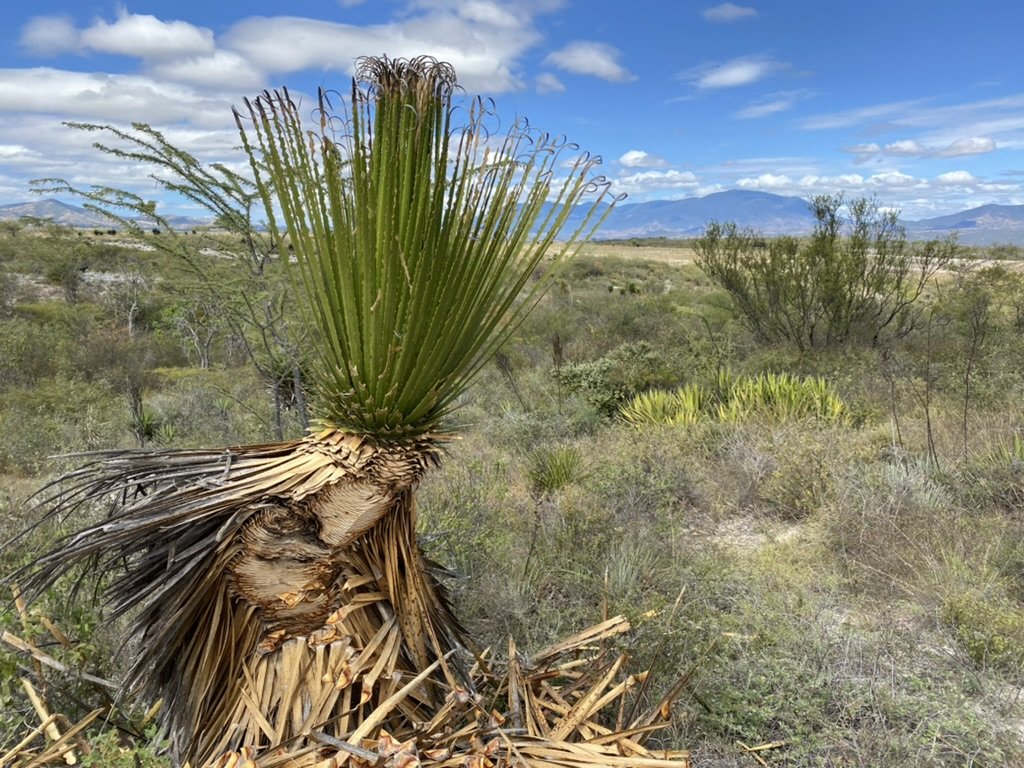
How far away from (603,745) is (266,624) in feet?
3.32

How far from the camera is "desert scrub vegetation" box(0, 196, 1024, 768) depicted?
9.20 ft

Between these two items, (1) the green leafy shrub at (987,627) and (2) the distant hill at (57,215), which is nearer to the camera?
(1) the green leafy shrub at (987,627)

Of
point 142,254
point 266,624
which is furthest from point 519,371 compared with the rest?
point 142,254

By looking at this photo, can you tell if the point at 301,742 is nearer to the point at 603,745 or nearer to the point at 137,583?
the point at 137,583

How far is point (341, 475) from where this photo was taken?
1789mm

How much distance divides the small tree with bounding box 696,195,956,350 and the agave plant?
12.2 m

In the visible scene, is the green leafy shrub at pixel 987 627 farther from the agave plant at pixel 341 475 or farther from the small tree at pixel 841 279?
the small tree at pixel 841 279

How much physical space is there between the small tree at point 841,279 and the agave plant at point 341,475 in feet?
40.2

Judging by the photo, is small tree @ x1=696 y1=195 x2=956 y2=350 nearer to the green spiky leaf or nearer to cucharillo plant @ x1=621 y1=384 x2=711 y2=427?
cucharillo plant @ x1=621 y1=384 x2=711 y2=427

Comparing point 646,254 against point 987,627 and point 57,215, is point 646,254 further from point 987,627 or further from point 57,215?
point 987,627

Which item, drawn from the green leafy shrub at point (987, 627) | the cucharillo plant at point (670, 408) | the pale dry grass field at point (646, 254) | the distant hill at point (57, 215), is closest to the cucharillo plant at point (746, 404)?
the cucharillo plant at point (670, 408)

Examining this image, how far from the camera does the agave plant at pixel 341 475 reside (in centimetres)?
163

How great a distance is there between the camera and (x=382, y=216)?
1.61 m

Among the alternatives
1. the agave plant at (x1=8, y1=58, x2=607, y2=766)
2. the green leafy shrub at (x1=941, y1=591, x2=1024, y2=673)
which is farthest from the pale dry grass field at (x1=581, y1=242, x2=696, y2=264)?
the agave plant at (x1=8, y1=58, x2=607, y2=766)
